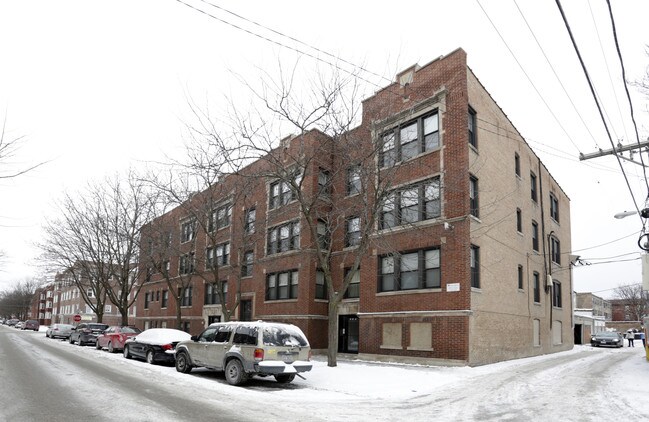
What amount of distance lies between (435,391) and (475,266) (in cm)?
783

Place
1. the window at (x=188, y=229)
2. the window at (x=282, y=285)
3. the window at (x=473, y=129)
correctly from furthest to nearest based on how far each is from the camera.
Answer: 1. the window at (x=188, y=229)
2. the window at (x=282, y=285)
3. the window at (x=473, y=129)

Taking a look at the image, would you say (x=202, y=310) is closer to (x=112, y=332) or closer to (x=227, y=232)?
(x=227, y=232)

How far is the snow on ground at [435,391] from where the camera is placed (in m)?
9.62

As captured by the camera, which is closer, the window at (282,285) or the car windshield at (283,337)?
the car windshield at (283,337)

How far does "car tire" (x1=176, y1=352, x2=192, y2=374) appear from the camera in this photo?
15.3 metres

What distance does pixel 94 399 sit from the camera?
10.1 metres

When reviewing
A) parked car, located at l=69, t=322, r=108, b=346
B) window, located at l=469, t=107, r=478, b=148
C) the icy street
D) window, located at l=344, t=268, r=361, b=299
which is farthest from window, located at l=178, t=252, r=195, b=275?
window, located at l=469, t=107, r=478, b=148

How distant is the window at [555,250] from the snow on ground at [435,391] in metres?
12.8

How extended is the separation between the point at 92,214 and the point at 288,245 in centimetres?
1700

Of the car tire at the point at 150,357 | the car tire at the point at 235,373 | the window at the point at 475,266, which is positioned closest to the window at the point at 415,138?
the window at the point at 475,266

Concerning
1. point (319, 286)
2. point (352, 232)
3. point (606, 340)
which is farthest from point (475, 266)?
point (606, 340)

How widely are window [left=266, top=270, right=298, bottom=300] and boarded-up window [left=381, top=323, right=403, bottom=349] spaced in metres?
6.72

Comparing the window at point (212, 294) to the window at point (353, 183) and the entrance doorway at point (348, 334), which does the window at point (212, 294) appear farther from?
the window at point (353, 183)

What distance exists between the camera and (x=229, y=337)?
1374cm
